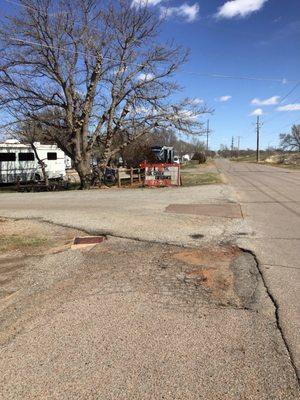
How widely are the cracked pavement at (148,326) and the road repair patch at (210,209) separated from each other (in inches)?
161

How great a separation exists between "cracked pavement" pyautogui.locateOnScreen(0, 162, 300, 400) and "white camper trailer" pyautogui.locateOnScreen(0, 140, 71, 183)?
23069 mm

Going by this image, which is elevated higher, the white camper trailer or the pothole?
the white camper trailer

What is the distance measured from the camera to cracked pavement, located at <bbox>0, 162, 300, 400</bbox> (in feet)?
11.1

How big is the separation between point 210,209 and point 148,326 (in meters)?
9.29

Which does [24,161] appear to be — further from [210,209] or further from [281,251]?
[281,251]

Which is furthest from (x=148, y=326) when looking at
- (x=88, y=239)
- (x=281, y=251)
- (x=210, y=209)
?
(x=210, y=209)

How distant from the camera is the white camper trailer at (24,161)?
29.4 meters

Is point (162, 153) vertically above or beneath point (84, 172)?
above

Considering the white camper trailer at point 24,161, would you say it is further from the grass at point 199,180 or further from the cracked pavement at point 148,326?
the cracked pavement at point 148,326

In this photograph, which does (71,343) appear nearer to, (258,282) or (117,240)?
(258,282)

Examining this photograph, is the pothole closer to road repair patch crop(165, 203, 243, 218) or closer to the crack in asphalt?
the crack in asphalt

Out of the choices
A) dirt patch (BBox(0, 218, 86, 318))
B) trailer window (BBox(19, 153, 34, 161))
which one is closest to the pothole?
dirt patch (BBox(0, 218, 86, 318))

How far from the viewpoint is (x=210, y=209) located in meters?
13.5

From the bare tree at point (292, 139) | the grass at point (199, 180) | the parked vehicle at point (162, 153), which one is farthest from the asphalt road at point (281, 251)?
the bare tree at point (292, 139)
